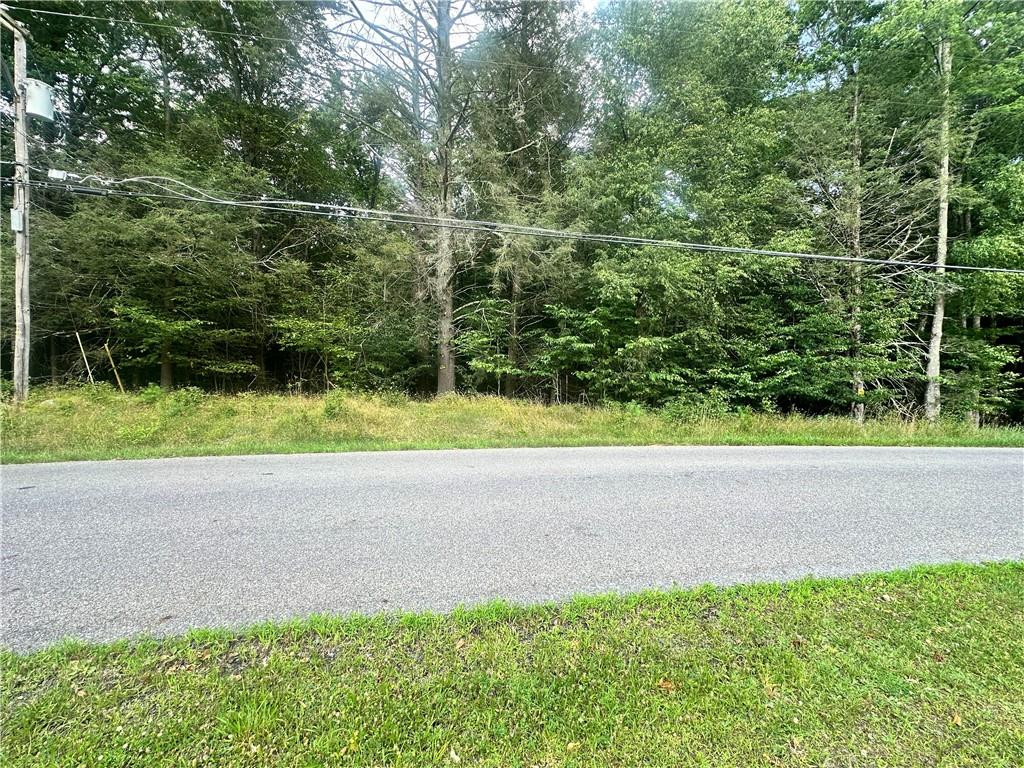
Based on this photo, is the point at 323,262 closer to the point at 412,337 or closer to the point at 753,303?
the point at 412,337

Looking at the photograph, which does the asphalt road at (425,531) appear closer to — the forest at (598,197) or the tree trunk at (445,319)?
the forest at (598,197)

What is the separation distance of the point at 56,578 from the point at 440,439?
487cm

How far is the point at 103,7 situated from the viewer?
42.9ft

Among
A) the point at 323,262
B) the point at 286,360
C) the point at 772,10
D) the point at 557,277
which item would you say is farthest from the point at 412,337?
the point at 772,10

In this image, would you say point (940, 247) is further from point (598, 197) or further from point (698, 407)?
point (598, 197)

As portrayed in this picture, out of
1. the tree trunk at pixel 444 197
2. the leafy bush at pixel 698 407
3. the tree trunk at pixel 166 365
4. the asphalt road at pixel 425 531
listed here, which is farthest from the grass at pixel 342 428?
the tree trunk at pixel 166 365

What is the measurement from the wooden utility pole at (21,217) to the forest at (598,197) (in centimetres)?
194

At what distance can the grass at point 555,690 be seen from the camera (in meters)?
1.49

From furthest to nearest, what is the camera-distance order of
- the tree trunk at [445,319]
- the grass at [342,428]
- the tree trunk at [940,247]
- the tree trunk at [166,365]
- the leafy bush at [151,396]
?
1. the tree trunk at [166,365]
2. the tree trunk at [445,319]
3. the tree trunk at [940,247]
4. the leafy bush at [151,396]
5. the grass at [342,428]

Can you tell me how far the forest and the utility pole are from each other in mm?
1961

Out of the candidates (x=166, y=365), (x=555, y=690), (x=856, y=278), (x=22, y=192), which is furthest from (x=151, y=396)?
(x=856, y=278)

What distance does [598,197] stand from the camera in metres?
11.2

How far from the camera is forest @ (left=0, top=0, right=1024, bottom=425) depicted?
1066 cm

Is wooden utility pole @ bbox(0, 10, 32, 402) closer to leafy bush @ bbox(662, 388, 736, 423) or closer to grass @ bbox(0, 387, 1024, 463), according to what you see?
grass @ bbox(0, 387, 1024, 463)
